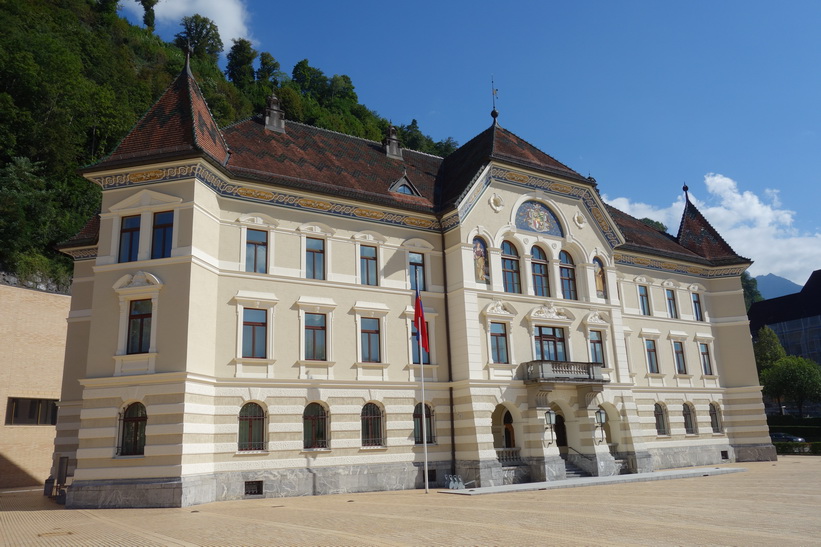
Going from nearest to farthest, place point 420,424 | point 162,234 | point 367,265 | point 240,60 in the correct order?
point 162,234, point 420,424, point 367,265, point 240,60

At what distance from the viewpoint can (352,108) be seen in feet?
311

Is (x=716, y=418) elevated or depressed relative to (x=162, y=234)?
depressed

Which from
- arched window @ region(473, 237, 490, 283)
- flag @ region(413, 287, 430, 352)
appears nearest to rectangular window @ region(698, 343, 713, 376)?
arched window @ region(473, 237, 490, 283)

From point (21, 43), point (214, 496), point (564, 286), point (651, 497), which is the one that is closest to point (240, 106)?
point (21, 43)

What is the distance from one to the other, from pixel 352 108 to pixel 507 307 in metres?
70.6

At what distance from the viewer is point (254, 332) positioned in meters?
25.5

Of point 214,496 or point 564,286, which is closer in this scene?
point 214,496

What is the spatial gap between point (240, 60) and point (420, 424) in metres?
92.4

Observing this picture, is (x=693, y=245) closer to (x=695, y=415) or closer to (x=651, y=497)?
(x=695, y=415)

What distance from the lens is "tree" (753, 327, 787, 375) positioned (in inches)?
3216

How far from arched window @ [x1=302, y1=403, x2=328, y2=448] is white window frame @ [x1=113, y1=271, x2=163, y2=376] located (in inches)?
253

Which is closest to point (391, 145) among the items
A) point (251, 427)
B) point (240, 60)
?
point (251, 427)

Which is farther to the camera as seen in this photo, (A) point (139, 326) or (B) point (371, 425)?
(B) point (371, 425)

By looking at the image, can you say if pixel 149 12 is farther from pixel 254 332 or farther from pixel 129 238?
pixel 254 332
